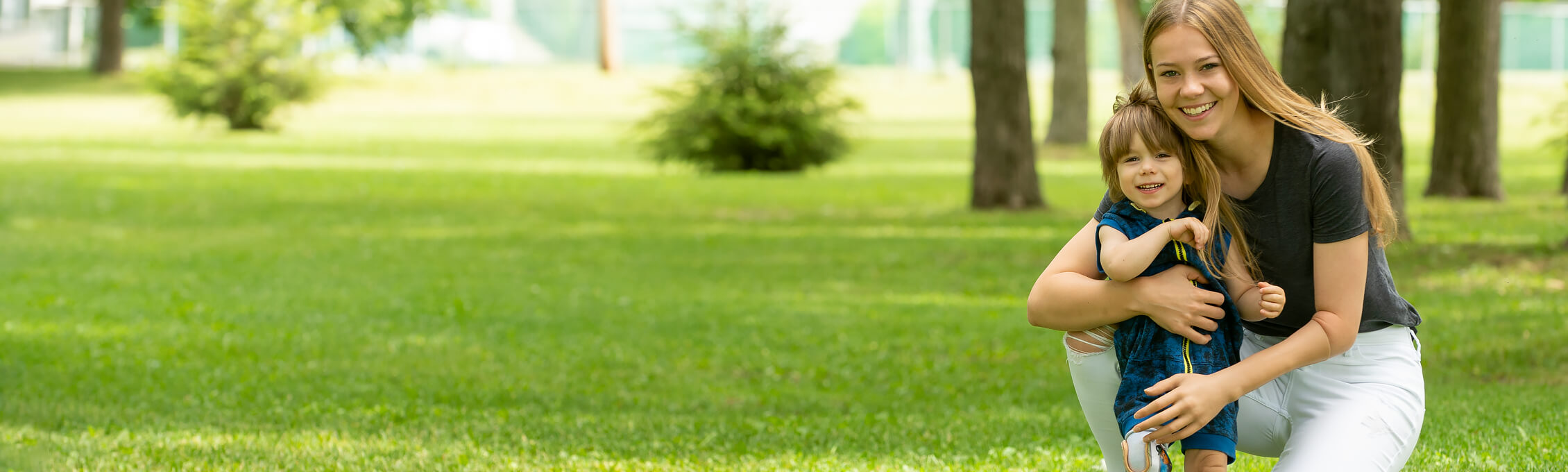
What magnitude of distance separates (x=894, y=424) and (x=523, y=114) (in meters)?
39.5

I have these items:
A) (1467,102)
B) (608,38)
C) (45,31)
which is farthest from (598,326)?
(45,31)

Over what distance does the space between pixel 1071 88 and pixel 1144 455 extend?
27071 mm

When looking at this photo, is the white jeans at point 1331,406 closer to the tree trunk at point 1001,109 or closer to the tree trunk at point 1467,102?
the tree trunk at point 1001,109

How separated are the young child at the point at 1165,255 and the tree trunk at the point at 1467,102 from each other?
13.6 meters

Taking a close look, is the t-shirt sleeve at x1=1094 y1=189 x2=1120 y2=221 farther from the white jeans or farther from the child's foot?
the child's foot

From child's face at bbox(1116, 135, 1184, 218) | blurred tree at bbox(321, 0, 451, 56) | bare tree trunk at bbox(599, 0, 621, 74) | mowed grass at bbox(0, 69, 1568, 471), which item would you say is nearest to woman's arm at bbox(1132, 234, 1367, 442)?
child's face at bbox(1116, 135, 1184, 218)

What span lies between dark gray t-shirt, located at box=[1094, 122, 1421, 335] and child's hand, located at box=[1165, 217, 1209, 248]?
0.28m

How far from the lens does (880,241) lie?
45.0ft

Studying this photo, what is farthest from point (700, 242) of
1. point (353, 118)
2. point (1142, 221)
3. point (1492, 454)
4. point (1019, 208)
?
point (353, 118)

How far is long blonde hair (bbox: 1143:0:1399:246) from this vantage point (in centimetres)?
299

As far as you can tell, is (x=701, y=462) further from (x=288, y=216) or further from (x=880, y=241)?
(x=288, y=216)

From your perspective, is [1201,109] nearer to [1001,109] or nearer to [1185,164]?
[1185,164]

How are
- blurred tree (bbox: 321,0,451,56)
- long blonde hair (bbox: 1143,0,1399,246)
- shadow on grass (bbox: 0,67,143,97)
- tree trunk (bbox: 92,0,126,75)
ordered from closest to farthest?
long blonde hair (bbox: 1143,0,1399,246) < shadow on grass (bbox: 0,67,143,97) < tree trunk (bbox: 92,0,126,75) < blurred tree (bbox: 321,0,451,56)

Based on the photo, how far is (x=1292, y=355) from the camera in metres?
3.05
